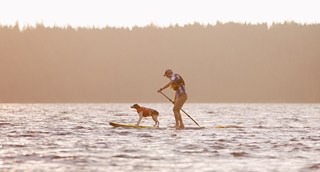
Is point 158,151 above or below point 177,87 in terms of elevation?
below

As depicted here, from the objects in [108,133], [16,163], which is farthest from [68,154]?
[108,133]

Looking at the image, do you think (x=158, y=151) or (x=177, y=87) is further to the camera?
(x=177, y=87)

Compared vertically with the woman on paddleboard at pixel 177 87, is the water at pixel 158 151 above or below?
below

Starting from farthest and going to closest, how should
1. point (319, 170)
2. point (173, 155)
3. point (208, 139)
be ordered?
point (208, 139) < point (173, 155) < point (319, 170)

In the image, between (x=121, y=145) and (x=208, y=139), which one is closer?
(x=121, y=145)

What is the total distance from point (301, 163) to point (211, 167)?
7.27 feet

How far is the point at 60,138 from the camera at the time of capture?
23172mm

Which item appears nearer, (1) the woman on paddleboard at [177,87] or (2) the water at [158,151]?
(2) the water at [158,151]

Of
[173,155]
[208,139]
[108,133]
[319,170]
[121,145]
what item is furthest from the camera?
[108,133]

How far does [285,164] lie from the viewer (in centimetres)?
1619

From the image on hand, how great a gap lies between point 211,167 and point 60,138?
28.5ft

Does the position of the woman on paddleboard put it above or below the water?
above

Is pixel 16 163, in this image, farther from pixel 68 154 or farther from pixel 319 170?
pixel 319 170

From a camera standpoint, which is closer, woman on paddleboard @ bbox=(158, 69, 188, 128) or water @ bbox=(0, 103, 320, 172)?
water @ bbox=(0, 103, 320, 172)
